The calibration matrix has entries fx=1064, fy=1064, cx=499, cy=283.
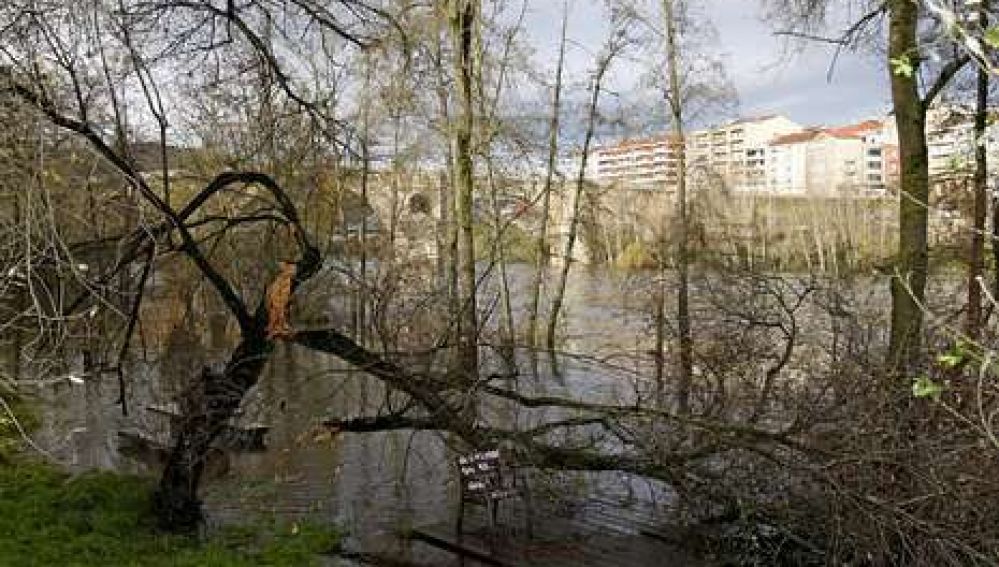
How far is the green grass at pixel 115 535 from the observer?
8766mm

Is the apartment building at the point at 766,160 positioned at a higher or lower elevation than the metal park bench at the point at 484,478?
higher

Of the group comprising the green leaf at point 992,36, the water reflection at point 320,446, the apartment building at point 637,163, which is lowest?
the water reflection at point 320,446

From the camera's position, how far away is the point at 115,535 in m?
9.39

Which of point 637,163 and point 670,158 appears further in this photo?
point 637,163

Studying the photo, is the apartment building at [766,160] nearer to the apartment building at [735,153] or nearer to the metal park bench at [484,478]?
the apartment building at [735,153]

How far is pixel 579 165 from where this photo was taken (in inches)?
1013

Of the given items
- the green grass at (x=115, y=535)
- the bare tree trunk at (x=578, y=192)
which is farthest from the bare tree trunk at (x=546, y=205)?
the green grass at (x=115, y=535)

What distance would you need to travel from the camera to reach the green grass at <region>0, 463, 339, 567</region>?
345 inches

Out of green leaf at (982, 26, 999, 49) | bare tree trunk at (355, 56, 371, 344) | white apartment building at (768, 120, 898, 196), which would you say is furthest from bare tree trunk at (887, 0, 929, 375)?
white apartment building at (768, 120, 898, 196)

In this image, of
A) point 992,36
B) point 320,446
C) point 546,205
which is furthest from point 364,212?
point 992,36

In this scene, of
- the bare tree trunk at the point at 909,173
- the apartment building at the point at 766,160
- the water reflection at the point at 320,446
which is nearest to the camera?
the bare tree trunk at the point at 909,173

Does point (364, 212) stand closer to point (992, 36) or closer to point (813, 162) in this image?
point (992, 36)

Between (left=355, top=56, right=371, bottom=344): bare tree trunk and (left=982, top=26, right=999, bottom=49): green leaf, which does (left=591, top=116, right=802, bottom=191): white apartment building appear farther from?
(left=982, top=26, right=999, bottom=49): green leaf

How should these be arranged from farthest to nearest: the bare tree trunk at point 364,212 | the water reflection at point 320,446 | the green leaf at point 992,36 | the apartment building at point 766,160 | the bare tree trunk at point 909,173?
the apartment building at point 766,160, the bare tree trunk at point 364,212, the water reflection at point 320,446, the bare tree trunk at point 909,173, the green leaf at point 992,36
